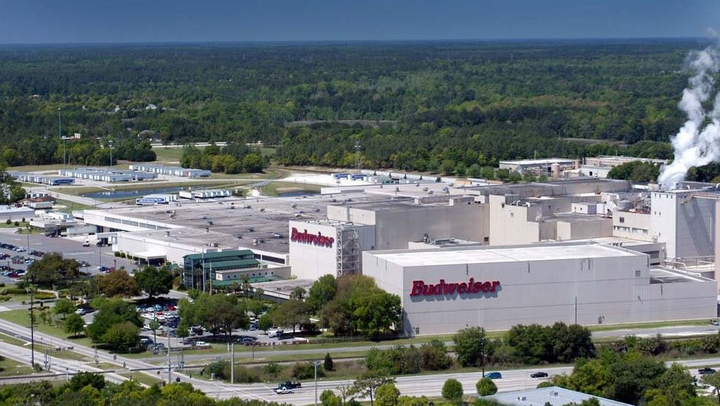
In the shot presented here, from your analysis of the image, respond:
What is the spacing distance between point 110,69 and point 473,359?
13533cm

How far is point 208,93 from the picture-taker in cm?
12025

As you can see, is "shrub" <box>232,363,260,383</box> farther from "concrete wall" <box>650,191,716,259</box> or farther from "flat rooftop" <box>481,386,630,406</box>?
"concrete wall" <box>650,191,716,259</box>

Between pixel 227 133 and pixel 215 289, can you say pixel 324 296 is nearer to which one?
pixel 215 289

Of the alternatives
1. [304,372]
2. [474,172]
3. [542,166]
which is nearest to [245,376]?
[304,372]

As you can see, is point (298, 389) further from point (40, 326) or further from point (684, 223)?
point (684, 223)

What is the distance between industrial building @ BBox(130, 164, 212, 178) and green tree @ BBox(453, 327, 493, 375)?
136 feet

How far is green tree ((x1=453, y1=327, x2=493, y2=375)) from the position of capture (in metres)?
31.0

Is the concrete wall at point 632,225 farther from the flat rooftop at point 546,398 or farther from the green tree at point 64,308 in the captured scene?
the green tree at point 64,308

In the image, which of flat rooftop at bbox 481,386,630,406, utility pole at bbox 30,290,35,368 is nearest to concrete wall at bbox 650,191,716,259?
flat rooftop at bbox 481,386,630,406

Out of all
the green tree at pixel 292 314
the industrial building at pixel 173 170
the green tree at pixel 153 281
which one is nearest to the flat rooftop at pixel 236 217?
the green tree at pixel 153 281

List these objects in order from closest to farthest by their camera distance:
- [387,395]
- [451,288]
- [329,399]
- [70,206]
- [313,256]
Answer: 1. [387,395]
2. [329,399]
3. [451,288]
4. [313,256]
5. [70,206]

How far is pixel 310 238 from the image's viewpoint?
4003 cm

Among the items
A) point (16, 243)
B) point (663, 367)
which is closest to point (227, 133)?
point (16, 243)

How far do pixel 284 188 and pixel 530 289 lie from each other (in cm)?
3178
